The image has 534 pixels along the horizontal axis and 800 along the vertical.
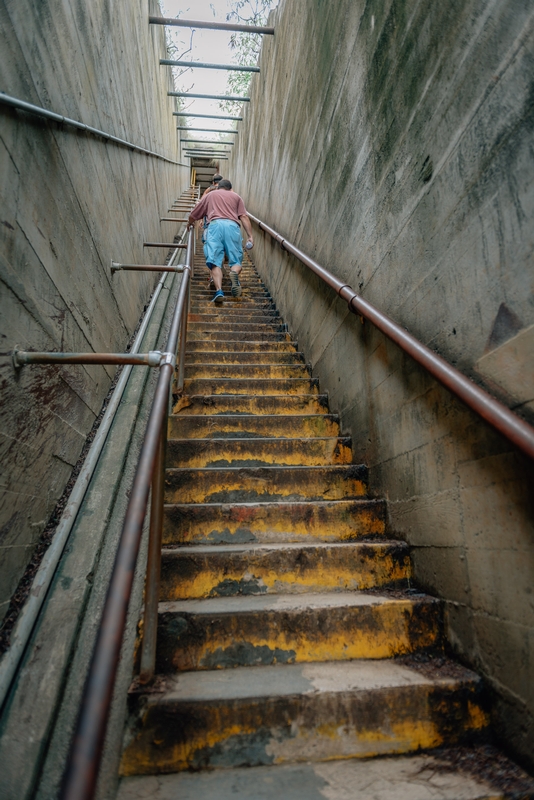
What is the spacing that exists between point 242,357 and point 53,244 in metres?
1.93

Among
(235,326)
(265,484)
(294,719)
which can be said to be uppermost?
(235,326)

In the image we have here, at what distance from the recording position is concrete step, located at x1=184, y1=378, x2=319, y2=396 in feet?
10.0

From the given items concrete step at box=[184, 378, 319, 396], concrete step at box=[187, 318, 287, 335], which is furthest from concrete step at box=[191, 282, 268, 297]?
concrete step at box=[184, 378, 319, 396]

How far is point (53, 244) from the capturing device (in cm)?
187

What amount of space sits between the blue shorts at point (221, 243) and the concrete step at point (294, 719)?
15.2 ft

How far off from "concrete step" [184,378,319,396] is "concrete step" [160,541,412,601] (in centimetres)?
145

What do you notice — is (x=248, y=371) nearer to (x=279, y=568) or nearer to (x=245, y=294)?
(x=279, y=568)

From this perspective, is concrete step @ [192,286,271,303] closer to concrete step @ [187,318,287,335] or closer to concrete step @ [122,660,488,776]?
concrete step @ [187,318,287,335]

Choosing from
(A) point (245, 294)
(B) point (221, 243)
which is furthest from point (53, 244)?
(A) point (245, 294)

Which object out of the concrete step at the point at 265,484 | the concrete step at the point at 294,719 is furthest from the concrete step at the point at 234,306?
the concrete step at the point at 294,719

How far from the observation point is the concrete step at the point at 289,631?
1.42m

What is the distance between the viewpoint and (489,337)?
4.36 feet

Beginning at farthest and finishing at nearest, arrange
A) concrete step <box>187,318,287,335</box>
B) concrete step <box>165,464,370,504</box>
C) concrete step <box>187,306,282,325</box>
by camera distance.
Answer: concrete step <box>187,306,282,325</box> < concrete step <box>187,318,287,335</box> < concrete step <box>165,464,370,504</box>

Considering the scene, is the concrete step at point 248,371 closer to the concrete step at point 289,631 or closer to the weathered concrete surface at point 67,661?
the weathered concrete surface at point 67,661
